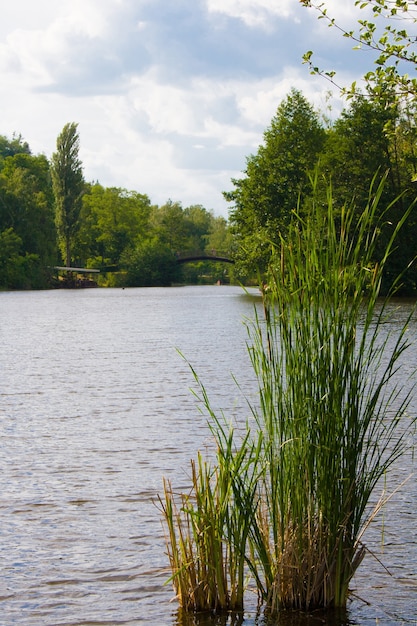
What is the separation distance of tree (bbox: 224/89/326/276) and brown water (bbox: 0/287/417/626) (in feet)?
132

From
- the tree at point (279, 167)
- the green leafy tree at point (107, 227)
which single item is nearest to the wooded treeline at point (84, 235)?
the green leafy tree at point (107, 227)

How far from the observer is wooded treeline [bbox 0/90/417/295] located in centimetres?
5344

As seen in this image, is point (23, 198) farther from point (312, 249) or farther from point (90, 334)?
point (312, 249)

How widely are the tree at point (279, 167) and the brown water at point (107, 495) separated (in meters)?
40.3

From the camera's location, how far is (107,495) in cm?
916

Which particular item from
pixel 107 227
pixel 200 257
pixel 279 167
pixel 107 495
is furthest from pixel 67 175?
pixel 107 495

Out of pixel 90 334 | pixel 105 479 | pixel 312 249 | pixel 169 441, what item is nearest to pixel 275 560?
pixel 312 249

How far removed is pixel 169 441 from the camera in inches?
473

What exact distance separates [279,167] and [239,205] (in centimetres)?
602

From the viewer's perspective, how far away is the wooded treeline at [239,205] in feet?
175

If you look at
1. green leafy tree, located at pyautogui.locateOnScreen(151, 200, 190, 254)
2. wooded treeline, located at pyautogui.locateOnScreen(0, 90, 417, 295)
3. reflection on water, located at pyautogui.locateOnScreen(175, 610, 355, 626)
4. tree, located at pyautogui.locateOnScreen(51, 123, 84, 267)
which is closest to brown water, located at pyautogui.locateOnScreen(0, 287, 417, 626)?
reflection on water, located at pyautogui.locateOnScreen(175, 610, 355, 626)

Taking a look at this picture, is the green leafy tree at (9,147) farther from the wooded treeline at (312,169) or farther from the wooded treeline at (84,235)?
the wooded treeline at (312,169)

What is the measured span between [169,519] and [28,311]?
4301 cm

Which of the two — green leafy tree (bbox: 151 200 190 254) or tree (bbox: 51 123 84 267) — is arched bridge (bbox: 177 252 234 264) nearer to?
tree (bbox: 51 123 84 267)
